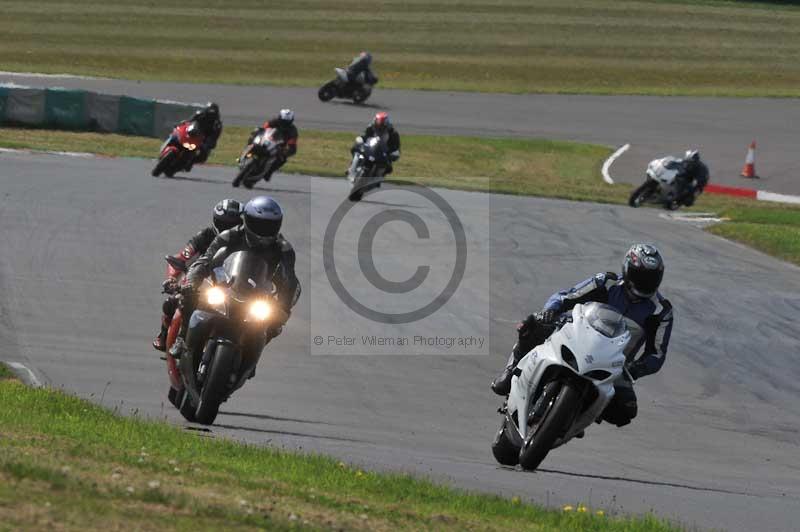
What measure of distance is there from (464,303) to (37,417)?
26.0ft

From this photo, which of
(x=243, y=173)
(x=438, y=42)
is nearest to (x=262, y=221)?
(x=243, y=173)

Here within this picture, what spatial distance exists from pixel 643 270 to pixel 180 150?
54.2 ft

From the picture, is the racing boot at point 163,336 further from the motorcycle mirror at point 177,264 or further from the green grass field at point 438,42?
the green grass field at point 438,42

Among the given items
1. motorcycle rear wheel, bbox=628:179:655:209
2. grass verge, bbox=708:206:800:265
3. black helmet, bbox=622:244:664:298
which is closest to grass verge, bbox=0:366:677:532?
black helmet, bbox=622:244:664:298

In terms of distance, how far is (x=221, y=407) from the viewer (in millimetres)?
11992

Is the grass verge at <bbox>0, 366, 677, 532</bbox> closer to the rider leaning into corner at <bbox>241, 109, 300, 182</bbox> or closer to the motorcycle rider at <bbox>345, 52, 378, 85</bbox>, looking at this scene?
the rider leaning into corner at <bbox>241, 109, 300, 182</bbox>

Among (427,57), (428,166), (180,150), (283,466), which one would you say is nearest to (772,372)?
(283,466)

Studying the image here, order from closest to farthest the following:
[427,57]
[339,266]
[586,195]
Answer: [339,266]
[586,195]
[427,57]

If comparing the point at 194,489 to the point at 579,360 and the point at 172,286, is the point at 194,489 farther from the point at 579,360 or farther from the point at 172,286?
the point at 172,286

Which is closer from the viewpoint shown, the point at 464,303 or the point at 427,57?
the point at 464,303

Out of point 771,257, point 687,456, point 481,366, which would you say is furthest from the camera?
point 771,257

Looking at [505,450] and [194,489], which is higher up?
[194,489]

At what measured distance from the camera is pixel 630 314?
33.9 ft

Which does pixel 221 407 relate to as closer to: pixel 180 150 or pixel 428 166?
pixel 180 150
